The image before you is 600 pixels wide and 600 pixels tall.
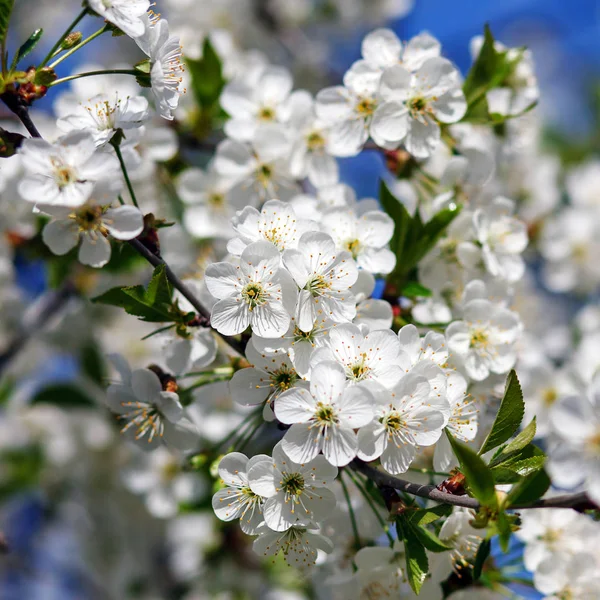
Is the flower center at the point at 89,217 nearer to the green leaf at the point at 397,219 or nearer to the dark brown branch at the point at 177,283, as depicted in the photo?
the dark brown branch at the point at 177,283

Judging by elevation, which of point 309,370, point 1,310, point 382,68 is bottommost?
point 1,310

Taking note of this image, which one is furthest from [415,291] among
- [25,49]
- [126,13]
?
[25,49]

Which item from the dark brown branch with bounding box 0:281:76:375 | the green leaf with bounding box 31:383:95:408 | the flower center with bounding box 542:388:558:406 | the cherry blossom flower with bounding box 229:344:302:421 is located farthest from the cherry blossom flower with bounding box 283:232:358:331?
the green leaf with bounding box 31:383:95:408

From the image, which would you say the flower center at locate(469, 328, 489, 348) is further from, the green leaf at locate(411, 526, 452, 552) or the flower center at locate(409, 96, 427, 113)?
the flower center at locate(409, 96, 427, 113)

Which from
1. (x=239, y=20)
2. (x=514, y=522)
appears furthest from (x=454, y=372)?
(x=239, y=20)

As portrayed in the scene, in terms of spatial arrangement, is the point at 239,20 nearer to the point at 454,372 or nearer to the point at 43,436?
Answer: the point at 43,436

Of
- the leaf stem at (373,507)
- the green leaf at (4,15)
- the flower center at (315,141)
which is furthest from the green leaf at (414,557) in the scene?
the green leaf at (4,15)

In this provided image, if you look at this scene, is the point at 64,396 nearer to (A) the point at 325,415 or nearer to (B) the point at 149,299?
(B) the point at 149,299
